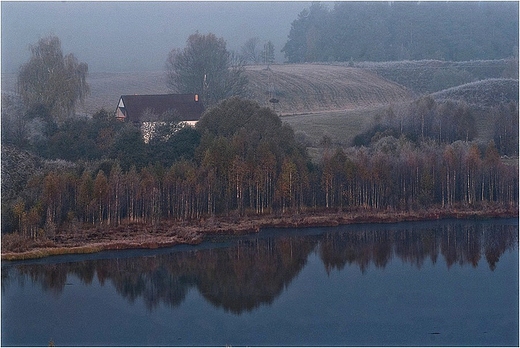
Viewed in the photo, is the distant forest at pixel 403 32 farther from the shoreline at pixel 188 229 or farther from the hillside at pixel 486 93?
the shoreline at pixel 188 229

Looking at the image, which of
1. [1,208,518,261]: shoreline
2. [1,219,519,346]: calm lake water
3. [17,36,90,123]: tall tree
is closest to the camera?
[1,219,519,346]: calm lake water

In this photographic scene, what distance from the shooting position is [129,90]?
44688 mm

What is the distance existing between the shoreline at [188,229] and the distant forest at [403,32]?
40319mm

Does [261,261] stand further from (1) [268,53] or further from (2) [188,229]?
(1) [268,53]

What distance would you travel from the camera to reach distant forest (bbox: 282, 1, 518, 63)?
60.2m

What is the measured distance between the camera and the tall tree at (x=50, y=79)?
29891 mm

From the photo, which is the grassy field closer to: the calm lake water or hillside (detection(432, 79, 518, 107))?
hillside (detection(432, 79, 518, 107))

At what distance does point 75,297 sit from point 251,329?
3.90m

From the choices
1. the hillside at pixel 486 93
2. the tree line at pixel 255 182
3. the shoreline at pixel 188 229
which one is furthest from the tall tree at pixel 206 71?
the shoreline at pixel 188 229

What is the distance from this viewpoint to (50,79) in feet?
98.6

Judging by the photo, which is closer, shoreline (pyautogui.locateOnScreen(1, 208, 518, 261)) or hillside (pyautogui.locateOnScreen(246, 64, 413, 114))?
shoreline (pyautogui.locateOnScreen(1, 208, 518, 261))

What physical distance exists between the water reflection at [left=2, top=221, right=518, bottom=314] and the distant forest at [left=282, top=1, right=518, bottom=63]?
4201cm

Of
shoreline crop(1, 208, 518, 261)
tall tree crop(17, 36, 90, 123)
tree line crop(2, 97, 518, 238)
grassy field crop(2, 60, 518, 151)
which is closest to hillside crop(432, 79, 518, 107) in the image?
grassy field crop(2, 60, 518, 151)

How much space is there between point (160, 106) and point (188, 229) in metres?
11.5
